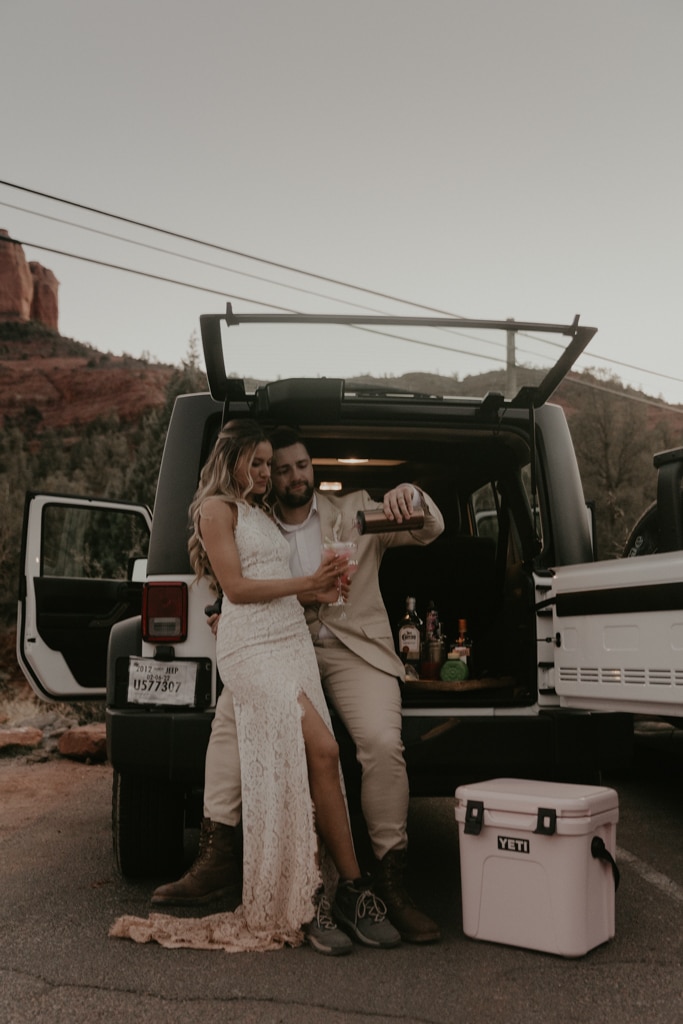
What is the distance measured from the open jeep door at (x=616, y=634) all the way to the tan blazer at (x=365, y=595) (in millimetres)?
554

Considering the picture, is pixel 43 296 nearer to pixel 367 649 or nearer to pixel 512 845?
pixel 367 649

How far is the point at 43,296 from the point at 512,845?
74.4 meters

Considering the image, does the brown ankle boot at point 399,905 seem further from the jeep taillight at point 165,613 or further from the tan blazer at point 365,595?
the jeep taillight at point 165,613

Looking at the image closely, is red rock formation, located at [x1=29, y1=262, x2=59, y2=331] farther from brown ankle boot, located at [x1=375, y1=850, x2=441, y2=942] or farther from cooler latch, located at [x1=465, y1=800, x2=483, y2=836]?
cooler latch, located at [x1=465, y1=800, x2=483, y2=836]

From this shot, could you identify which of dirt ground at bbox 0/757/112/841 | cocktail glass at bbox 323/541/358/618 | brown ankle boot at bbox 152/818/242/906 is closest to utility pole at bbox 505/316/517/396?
cocktail glass at bbox 323/541/358/618

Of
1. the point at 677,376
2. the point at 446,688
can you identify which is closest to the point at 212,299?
the point at 677,376

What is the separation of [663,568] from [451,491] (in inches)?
117

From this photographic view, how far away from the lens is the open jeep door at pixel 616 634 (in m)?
3.32

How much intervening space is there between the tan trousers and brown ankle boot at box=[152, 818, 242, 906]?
0.06 metres

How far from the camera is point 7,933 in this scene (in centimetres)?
355

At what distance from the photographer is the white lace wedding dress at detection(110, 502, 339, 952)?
11.3 ft

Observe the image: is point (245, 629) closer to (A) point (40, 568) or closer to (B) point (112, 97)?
(A) point (40, 568)

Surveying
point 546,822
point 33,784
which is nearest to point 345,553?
point 546,822

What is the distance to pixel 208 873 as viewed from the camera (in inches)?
147
